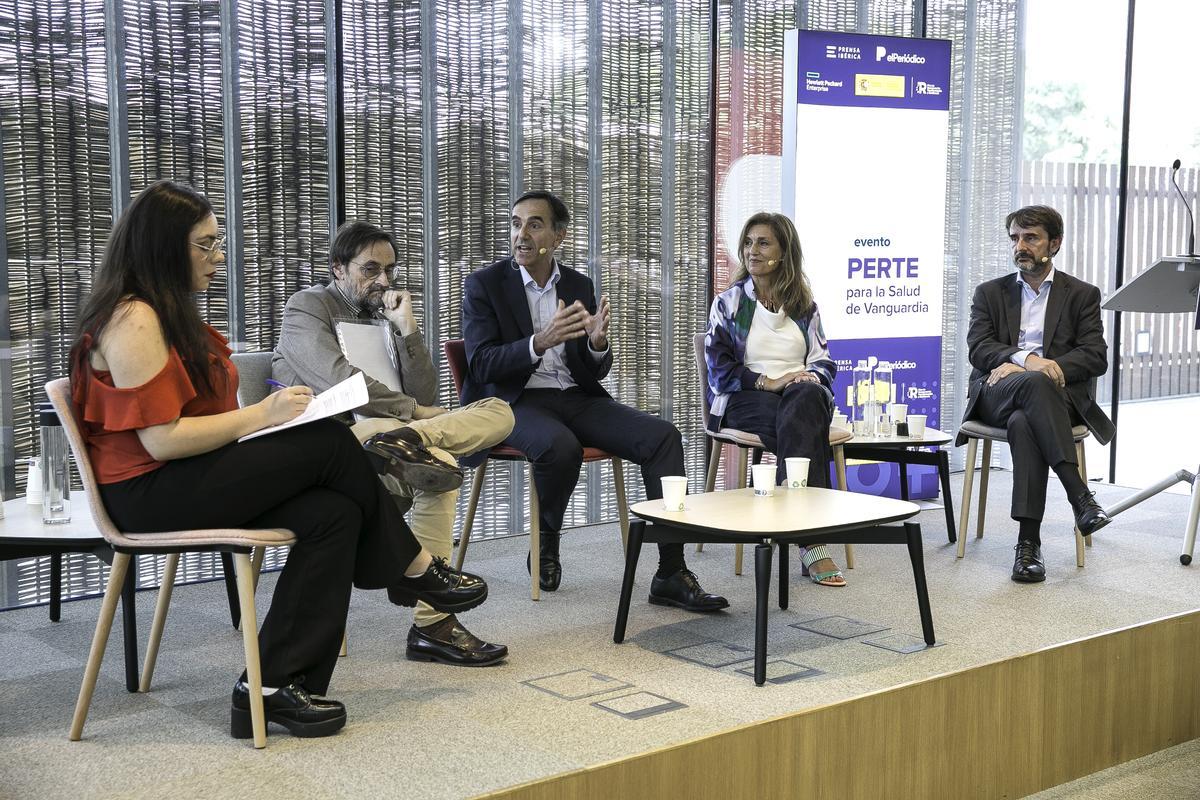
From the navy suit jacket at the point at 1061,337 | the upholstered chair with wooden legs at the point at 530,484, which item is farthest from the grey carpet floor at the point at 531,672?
the navy suit jacket at the point at 1061,337

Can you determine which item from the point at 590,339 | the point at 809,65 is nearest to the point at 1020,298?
the point at 809,65

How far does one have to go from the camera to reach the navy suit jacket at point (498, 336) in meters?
4.01

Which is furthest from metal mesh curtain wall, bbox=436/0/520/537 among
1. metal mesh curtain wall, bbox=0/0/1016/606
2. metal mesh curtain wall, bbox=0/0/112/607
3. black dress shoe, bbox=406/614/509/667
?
black dress shoe, bbox=406/614/509/667

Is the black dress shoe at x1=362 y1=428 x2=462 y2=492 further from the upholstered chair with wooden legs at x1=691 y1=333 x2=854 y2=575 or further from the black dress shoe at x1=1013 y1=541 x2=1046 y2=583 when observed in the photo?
the black dress shoe at x1=1013 y1=541 x2=1046 y2=583

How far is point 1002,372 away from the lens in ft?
14.4

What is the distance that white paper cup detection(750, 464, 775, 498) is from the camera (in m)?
3.38

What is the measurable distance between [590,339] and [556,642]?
3.60 ft

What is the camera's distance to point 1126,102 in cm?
645

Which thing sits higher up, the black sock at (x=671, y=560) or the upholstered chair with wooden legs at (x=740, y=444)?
the upholstered chair with wooden legs at (x=740, y=444)

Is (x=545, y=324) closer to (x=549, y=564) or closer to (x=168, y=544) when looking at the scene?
(x=549, y=564)

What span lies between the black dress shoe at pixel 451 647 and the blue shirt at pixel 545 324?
1.16 meters

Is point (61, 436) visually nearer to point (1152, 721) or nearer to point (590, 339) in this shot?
point (590, 339)

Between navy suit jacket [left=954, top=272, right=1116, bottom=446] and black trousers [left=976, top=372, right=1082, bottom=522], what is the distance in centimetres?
13

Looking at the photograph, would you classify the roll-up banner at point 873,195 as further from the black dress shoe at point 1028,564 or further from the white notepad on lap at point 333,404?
the white notepad on lap at point 333,404
